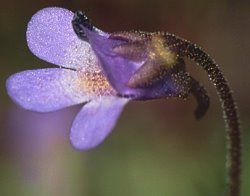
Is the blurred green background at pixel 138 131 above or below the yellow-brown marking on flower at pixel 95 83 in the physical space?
below

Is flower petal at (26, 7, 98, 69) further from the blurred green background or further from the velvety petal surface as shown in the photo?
the blurred green background

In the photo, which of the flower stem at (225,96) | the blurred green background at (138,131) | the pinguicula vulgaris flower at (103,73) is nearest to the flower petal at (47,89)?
the pinguicula vulgaris flower at (103,73)

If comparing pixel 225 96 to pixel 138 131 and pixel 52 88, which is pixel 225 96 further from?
pixel 138 131

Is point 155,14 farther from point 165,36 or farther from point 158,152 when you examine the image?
point 165,36

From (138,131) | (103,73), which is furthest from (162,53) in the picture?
(138,131)

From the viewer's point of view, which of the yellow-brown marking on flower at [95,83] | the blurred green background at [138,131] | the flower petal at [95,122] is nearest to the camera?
the flower petal at [95,122]

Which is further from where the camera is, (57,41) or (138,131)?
(138,131)

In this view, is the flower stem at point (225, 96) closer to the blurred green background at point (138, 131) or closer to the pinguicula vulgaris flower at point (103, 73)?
the pinguicula vulgaris flower at point (103, 73)
